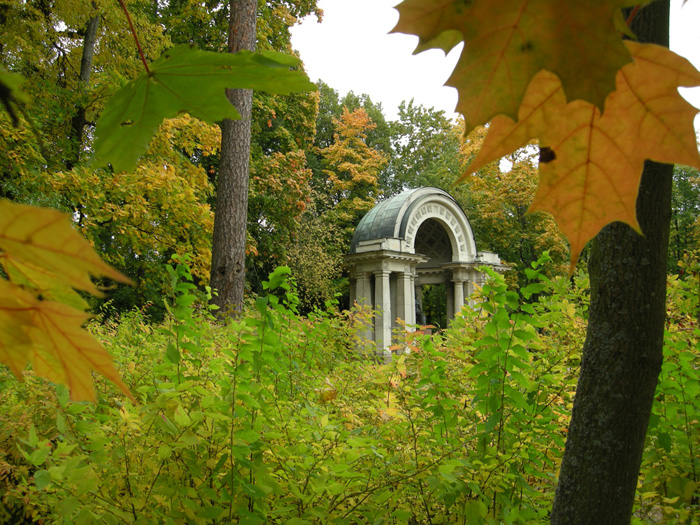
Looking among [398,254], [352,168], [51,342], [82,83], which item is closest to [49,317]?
[51,342]

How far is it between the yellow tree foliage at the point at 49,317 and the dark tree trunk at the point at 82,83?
306 inches

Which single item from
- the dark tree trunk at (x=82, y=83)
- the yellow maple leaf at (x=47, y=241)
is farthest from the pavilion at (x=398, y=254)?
the yellow maple leaf at (x=47, y=241)

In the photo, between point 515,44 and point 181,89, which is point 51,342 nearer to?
point 181,89

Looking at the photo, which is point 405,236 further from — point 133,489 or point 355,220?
point 133,489

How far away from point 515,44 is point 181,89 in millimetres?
381

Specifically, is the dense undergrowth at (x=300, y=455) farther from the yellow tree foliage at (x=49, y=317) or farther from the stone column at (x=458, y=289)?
the stone column at (x=458, y=289)

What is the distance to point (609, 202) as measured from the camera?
41 centimetres

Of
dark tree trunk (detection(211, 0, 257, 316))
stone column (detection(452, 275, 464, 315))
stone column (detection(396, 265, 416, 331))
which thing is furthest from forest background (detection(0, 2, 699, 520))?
stone column (detection(396, 265, 416, 331))

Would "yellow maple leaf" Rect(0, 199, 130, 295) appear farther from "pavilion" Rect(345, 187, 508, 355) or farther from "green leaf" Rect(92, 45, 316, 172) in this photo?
"pavilion" Rect(345, 187, 508, 355)

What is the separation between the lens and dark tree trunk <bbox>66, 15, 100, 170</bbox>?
7.49 m

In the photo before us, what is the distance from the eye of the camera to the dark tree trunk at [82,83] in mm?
7492

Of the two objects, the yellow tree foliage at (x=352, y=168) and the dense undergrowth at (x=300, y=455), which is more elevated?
the yellow tree foliage at (x=352, y=168)

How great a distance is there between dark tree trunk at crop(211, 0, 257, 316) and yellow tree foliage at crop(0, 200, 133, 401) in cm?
548

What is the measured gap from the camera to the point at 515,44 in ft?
1.18
